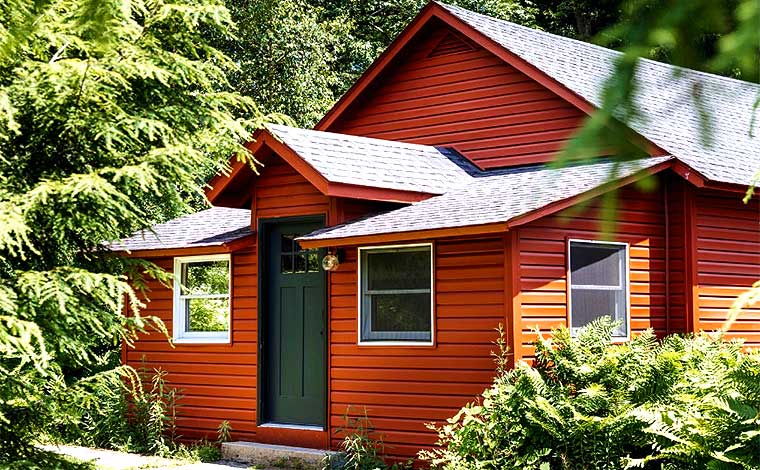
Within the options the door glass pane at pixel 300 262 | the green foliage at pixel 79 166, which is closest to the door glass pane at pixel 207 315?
the door glass pane at pixel 300 262

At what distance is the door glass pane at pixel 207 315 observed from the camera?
1489 centimetres

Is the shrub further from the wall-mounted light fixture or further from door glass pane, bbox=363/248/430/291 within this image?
door glass pane, bbox=363/248/430/291

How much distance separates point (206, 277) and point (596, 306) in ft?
19.5

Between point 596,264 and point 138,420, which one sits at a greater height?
point 596,264

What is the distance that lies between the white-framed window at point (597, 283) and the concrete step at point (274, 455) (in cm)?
317

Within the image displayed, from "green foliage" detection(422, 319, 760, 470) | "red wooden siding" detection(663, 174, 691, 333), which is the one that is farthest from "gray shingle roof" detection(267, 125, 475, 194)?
"green foliage" detection(422, 319, 760, 470)

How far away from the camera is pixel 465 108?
14594 millimetres

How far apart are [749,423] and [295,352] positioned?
6.36 m

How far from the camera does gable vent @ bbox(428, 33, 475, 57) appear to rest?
583 inches

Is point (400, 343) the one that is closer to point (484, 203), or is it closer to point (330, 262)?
point (330, 262)

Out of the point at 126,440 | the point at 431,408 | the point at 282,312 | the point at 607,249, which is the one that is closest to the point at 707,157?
the point at 607,249

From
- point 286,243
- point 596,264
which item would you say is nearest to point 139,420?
point 286,243

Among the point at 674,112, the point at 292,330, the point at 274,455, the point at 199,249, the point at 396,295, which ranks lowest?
the point at 274,455

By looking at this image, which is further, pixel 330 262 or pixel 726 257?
pixel 726 257
